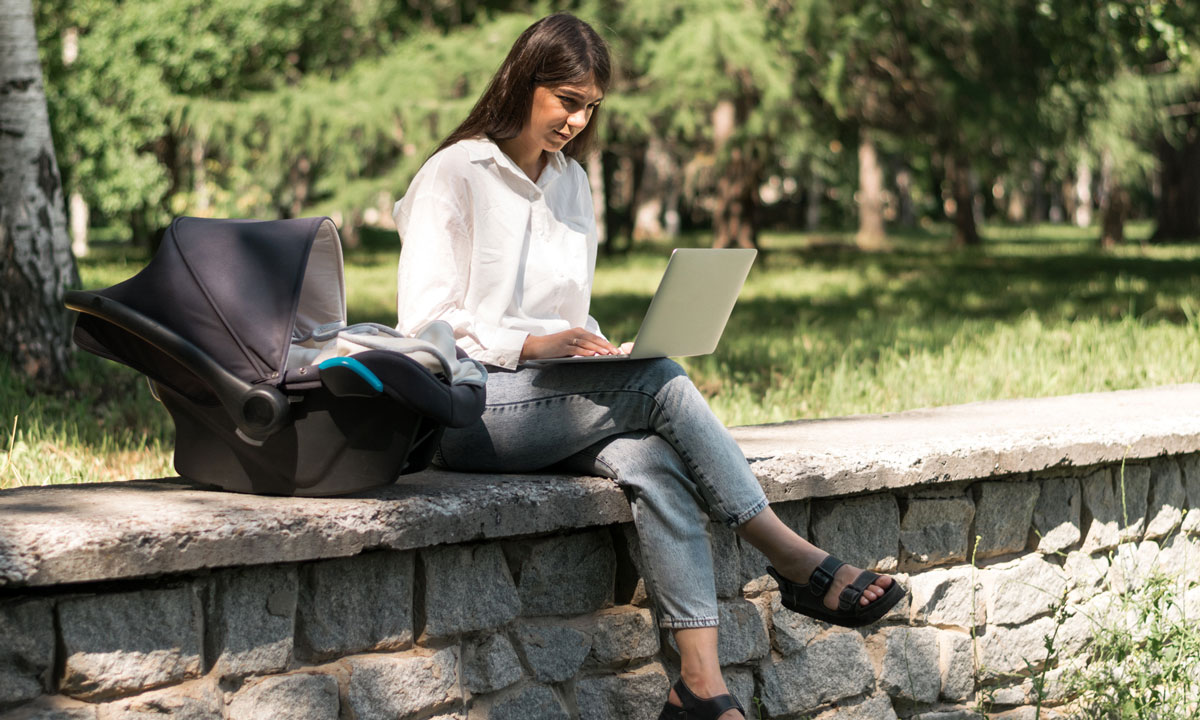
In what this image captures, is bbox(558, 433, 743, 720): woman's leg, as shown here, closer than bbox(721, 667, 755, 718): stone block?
Yes

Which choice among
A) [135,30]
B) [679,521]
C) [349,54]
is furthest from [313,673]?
[135,30]

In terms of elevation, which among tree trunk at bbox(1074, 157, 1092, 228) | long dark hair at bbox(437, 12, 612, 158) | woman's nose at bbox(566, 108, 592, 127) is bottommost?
tree trunk at bbox(1074, 157, 1092, 228)

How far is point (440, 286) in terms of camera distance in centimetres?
311

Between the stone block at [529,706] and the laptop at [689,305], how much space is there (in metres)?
0.79

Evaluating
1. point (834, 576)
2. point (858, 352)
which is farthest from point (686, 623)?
point (858, 352)

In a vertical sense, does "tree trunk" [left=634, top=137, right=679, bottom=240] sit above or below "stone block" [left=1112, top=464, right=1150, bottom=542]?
below

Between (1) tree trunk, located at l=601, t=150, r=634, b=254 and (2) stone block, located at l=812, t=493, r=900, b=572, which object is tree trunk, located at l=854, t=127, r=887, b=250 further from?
(2) stone block, located at l=812, t=493, r=900, b=572

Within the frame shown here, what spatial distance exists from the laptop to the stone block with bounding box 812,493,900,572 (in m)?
0.75

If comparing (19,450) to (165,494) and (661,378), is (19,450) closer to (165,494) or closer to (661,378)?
(165,494)

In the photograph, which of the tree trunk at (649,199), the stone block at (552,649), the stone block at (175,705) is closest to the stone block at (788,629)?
the stone block at (552,649)

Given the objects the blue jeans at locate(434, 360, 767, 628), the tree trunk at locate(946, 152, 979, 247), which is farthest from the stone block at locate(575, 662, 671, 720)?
the tree trunk at locate(946, 152, 979, 247)

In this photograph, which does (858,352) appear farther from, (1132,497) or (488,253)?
(488,253)

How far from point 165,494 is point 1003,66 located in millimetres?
14360

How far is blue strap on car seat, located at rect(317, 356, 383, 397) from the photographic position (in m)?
2.54
